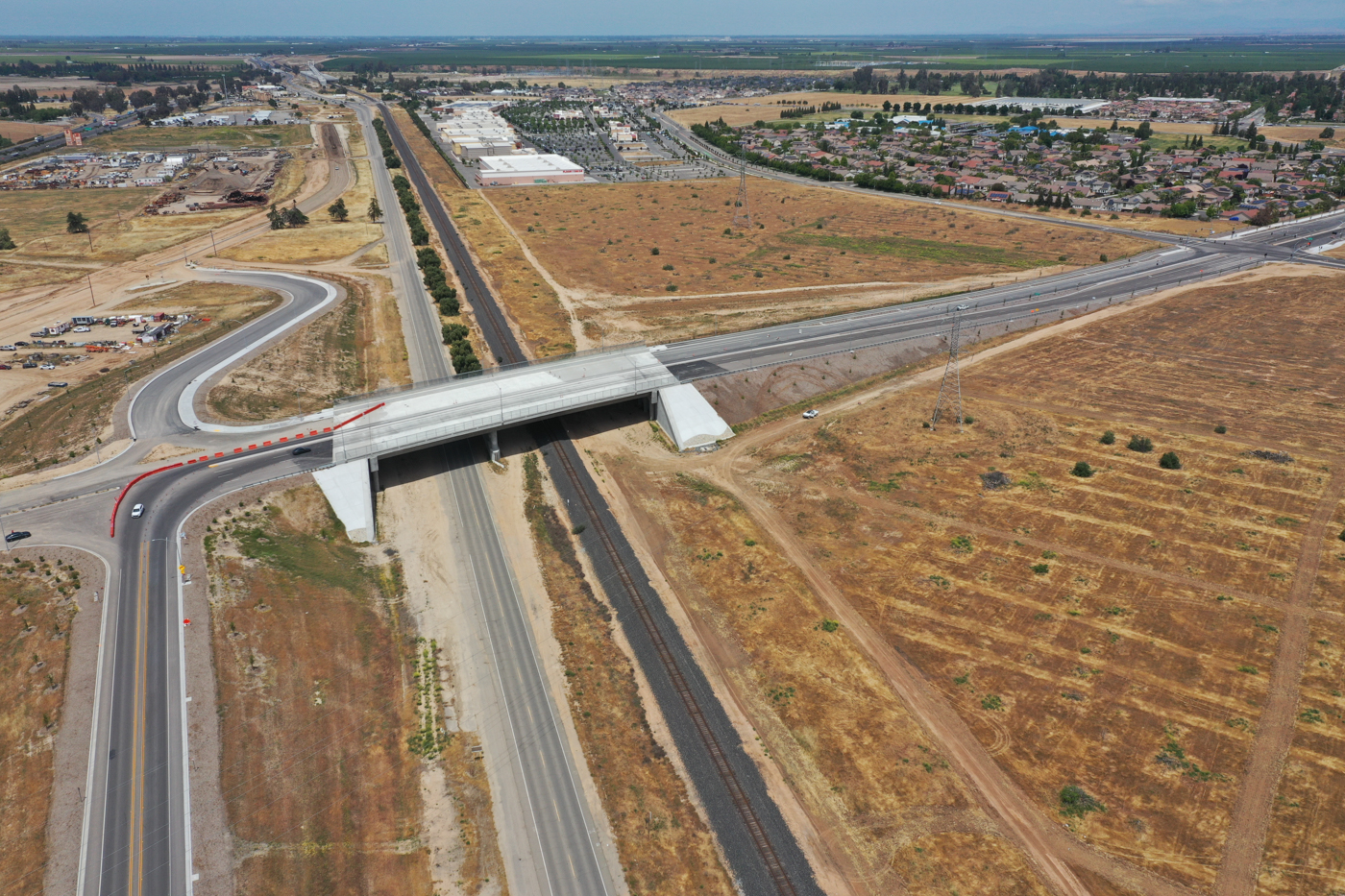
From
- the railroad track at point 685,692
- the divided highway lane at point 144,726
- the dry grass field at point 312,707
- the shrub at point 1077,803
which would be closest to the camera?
the divided highway lane at point 144,726

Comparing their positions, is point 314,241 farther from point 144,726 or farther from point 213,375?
point 144,726

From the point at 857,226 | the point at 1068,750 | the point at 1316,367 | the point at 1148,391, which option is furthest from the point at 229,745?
the point at 857,226

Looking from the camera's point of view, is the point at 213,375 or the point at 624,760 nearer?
the point at 624,760

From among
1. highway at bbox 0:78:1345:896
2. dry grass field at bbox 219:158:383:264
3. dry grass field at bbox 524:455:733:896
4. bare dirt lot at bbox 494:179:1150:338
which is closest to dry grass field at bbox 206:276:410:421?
highway at bbox 0:78:1345:896

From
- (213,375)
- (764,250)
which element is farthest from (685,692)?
(764,250)

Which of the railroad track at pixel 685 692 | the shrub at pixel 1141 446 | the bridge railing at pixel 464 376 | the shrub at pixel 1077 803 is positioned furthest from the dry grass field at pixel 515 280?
the shrub at pixel 1077 803

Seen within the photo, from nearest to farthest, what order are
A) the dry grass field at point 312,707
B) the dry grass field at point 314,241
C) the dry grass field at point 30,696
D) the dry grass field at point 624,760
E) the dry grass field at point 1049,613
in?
the dry grass field at point 30,696 < the dry grass field at point 312,707 < the dry grass field at point 624,760 < the dry grass field at point 1049,613 < the dry grass field at point 314,241

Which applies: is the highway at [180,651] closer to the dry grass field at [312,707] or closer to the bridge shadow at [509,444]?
the bridge shadow at [509,444]

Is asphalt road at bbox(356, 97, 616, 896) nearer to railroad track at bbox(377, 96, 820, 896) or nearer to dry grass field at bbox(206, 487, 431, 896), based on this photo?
dry grass field at bbox(206, 487, 431, 896)
